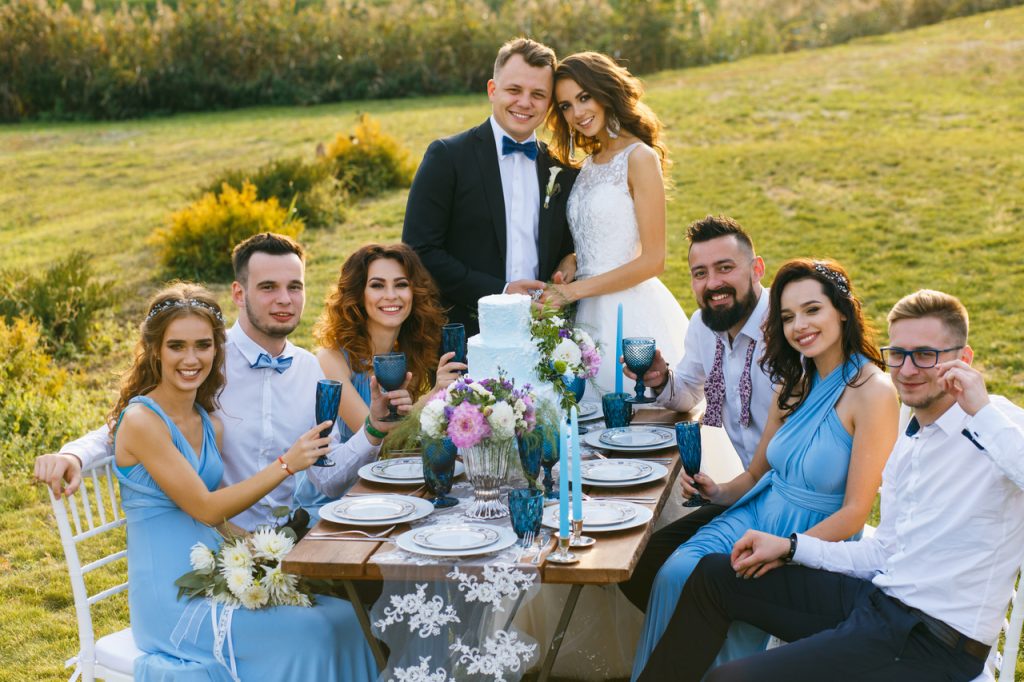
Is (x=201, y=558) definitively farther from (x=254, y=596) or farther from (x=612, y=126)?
(x=612, y=126)

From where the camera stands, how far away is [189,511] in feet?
13.2

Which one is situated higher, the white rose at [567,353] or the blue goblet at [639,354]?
the white rose at [567,353]

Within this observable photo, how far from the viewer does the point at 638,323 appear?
570 centimetres

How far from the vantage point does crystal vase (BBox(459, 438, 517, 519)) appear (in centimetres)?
373

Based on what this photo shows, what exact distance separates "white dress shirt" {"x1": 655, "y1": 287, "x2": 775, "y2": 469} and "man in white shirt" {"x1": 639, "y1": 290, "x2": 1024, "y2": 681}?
1121mm

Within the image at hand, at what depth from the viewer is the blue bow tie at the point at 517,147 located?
569 centimetres

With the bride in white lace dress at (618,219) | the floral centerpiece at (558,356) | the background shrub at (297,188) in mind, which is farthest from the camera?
the background shrub at (297,188)

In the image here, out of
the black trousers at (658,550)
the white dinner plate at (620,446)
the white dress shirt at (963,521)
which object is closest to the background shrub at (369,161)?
the white dinner plate at (620,446)

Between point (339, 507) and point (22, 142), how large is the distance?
16.8 m

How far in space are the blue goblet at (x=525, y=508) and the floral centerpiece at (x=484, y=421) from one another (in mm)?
236

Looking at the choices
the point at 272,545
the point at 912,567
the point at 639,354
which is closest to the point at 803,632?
the point at 912,567

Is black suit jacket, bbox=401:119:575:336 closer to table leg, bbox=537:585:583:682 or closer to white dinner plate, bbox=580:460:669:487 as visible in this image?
A: white dinner plate, bbox=580:460:669:487

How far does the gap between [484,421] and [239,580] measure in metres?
1.03

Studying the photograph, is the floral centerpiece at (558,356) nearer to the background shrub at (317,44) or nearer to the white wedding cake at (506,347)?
the white wedding cake at (506,347)
